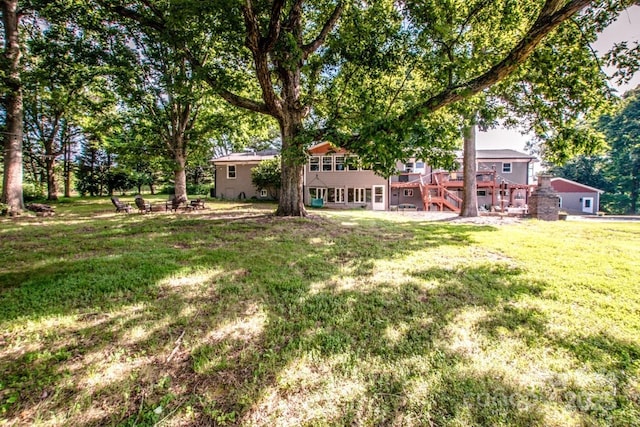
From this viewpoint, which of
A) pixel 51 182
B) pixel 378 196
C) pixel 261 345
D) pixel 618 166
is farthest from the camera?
pixel 618 166

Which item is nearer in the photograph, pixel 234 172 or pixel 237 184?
pixel 237 184

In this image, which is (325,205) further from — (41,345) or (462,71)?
(41,345)

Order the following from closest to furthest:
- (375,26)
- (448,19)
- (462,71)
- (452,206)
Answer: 1. (462,71)
2. (448,19)
3. (375,26)
4. (452,206)

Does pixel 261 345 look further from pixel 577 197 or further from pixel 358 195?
pixel 577 197

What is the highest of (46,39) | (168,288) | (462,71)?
(46,39)

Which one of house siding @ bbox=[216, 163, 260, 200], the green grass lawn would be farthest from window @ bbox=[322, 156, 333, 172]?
the green grass lawn

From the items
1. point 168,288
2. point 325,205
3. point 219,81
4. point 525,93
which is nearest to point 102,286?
point 168,288

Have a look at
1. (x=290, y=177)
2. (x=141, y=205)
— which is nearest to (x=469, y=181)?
(x=290, y=177)

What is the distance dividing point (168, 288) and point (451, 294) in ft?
13.6

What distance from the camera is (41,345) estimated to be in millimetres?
2570

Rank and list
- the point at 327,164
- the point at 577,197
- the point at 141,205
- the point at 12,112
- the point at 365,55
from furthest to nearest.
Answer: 1. the point at 577,197
2. the point at 327,164
3. the point at 141,205
4. the point at 12,112
5. the point at 365,55

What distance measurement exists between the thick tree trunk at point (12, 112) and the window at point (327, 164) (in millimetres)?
18362

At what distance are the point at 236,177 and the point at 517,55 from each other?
979 inches

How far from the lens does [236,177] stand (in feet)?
90.1
